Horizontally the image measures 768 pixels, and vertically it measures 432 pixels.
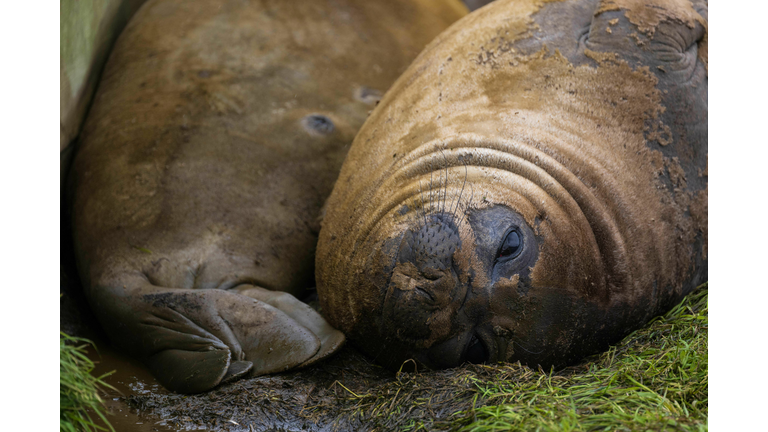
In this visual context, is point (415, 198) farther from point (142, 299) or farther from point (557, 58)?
point (142, 299)

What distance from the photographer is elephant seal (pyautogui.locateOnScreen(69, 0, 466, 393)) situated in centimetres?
306

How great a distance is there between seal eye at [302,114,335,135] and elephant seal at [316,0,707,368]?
23.6 inches

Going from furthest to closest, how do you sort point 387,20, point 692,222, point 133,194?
1. point 387,20
2. point 133,194
3. point 692,222

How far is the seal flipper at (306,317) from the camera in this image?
9.56ft

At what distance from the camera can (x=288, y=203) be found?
3.73 metres

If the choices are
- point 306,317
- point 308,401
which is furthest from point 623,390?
point 306,317

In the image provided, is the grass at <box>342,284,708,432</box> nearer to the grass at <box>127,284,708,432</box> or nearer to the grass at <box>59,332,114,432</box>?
the grass at <box>127,284,708,432</box>

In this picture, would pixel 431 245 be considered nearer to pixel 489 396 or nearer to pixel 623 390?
pixel 489 396

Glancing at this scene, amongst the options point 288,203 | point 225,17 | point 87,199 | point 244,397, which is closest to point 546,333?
point 244,397

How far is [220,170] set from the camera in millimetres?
3676

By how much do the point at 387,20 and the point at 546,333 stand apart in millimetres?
2613

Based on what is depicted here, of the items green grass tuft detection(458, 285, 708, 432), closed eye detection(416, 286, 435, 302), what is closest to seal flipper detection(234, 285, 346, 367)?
closed eye detection(416, 286, 435, 302)

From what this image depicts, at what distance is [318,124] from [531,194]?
65.9 inches

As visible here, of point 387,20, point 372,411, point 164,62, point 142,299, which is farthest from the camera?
point 387,20
